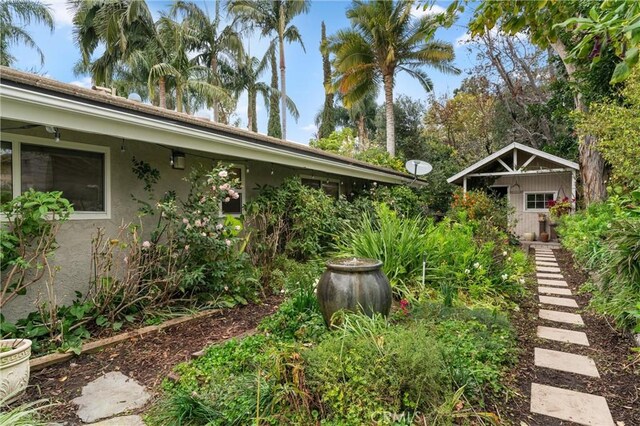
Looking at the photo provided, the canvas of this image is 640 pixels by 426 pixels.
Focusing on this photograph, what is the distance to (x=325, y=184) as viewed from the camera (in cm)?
1020

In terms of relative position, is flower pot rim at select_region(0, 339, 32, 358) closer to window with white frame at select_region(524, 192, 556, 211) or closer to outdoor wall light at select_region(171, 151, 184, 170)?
outdoor wall light at select_region(171, 151, 184, 170)

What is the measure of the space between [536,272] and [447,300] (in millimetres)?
4460

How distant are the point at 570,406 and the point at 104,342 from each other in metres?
4.35

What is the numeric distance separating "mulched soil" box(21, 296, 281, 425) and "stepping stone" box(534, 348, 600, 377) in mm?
3132

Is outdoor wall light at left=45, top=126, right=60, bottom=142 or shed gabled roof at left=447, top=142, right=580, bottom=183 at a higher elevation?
shed gabled roof at left=447, top=142, right=580, bottom=183

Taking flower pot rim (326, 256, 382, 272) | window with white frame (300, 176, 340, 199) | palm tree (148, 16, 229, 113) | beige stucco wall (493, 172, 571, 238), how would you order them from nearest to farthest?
flower pot rim (326, 256, 382, 272)
window with white frame (300, 176, 340, 199)
beige stucco wall (493, 172, 571, 238)
palm tree (148, 16, 229, 113)

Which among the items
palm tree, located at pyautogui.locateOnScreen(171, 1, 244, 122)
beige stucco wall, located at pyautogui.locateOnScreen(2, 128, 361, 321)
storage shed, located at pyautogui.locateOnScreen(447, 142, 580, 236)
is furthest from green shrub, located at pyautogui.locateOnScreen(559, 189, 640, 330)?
palm tree, located at pyautogui.locateOnScreen(171, 1, 244, 122)

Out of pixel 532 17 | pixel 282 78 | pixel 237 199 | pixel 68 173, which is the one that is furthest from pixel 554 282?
pixel 282 78

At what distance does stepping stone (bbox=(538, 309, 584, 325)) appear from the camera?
4484 mm

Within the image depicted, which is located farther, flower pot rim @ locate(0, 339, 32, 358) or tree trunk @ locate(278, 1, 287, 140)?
tree trunk @ locate(278, 1, 287, 140)

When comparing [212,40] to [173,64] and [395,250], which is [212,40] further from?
[395,250]

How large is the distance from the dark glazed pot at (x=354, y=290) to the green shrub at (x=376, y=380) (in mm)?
825

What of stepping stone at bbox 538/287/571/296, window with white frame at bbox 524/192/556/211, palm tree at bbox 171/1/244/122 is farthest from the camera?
palm tree at bbox 171/1/244/122

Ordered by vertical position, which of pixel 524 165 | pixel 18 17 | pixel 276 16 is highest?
pixel 276 16
